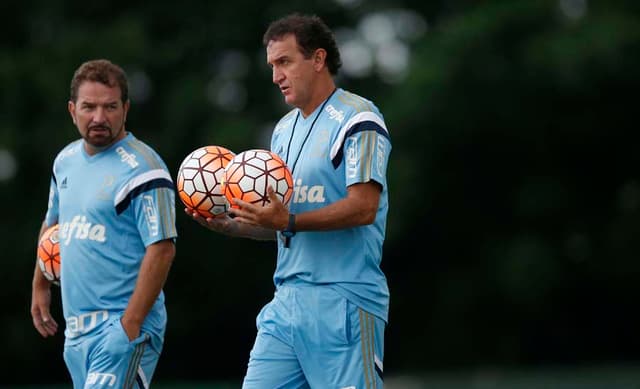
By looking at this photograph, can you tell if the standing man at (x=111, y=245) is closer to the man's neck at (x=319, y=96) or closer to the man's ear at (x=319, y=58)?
the man's neck at (x=319, y=96)

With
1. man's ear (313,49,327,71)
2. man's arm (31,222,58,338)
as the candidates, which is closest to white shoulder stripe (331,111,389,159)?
man's ear (313,49,327,71)

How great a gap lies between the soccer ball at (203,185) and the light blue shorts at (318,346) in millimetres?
621

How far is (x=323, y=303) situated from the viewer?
544 cm

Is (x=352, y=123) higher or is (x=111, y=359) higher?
(x=352, y=123)

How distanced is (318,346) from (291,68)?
4.46 feet

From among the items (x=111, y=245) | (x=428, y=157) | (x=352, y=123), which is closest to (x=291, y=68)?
(x=352, y=123)

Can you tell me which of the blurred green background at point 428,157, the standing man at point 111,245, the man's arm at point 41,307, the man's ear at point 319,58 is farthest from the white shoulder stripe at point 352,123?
the blurred green background at point 428,157

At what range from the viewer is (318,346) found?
5402mm

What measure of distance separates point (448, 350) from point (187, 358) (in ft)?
16.9

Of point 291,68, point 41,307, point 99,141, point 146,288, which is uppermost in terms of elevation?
point 291,68

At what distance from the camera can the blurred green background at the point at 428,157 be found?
65.6ft

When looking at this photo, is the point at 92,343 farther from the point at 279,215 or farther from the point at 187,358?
the point at 187,358

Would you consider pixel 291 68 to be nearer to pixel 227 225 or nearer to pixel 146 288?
pixel 227 225

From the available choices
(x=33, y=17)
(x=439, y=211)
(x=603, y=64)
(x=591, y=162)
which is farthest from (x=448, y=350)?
(x=33, y=17)
